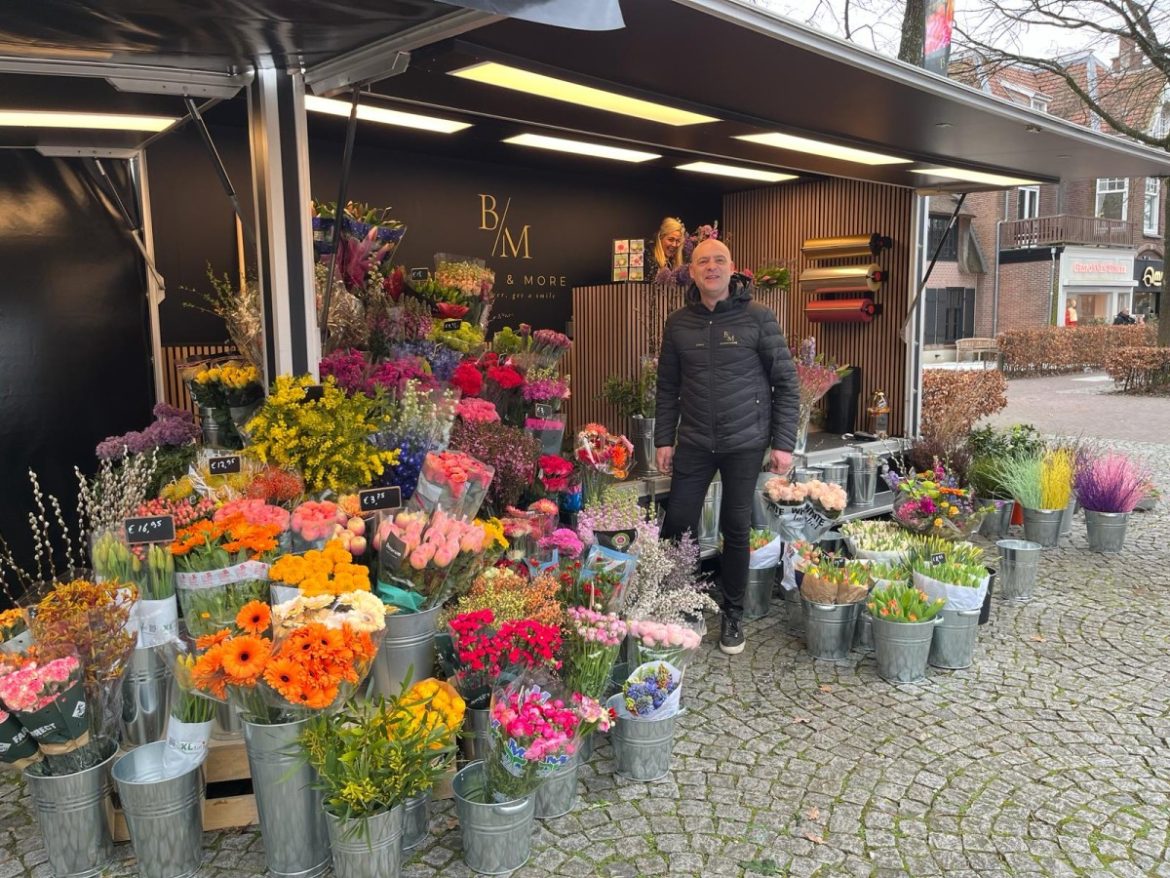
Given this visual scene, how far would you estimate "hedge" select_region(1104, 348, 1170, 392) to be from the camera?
1544 centimetres

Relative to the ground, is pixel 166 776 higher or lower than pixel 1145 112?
lower

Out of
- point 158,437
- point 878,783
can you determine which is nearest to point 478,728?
point 878,783

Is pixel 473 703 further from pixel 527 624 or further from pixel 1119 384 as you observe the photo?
pixel 1119 384

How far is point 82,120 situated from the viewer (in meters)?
4.18

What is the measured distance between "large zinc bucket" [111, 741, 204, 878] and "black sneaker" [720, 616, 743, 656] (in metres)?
2.45

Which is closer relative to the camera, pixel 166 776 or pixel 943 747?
pixel 166 776

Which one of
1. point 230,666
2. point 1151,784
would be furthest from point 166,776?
point 1151,784

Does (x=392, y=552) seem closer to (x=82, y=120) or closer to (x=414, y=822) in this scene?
(x=414, y=822)

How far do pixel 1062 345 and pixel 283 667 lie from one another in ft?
72.3

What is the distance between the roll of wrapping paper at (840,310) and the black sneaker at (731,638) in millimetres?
4214

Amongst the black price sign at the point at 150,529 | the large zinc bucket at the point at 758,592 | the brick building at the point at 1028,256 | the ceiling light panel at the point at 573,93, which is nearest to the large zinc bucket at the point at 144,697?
the black price sign at the point at 150,529

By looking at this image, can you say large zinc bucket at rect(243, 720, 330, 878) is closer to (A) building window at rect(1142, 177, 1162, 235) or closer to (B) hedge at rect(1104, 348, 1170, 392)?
(B) hedge at rect(1104, 348, 1170, 392)

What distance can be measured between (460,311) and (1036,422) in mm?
10761

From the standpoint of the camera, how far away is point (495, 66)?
354 centimetres
